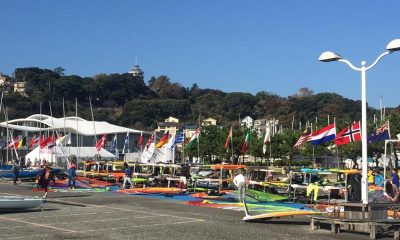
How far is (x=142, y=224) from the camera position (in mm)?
17344

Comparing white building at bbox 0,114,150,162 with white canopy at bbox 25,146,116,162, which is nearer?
white canopy at bbox 25,146,116,162

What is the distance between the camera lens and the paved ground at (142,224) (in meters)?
14.9

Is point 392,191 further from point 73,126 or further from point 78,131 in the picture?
point 73,126

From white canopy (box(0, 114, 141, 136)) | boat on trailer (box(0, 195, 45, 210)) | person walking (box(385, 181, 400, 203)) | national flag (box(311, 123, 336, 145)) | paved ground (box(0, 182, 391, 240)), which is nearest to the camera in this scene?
paved ground (box(0, 182, 391, 240))

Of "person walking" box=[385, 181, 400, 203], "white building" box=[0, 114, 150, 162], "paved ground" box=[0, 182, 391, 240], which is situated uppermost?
"white building" box=[0, 114, 150, 162]

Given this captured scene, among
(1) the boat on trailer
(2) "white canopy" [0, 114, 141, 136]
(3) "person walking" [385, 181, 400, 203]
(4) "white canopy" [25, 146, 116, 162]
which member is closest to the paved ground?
(1) the boat on trailer

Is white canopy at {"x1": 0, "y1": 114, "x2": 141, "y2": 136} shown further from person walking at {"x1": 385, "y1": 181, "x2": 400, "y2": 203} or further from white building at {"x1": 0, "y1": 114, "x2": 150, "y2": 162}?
person walking at {"x1": 385, "y1": 181, "x2": 400, "y2": 203}

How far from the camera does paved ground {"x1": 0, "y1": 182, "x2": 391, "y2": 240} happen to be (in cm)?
1494

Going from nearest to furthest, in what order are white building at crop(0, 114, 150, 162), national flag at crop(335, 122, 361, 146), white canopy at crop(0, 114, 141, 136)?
national flag at crop(335, 122, 361, 146) → white canopy at crop(0, 114, 141, 136) → white building at crop(0, 114, 150, 162)

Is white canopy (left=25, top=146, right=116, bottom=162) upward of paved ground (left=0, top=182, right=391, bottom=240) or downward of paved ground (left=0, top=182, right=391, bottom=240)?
upward

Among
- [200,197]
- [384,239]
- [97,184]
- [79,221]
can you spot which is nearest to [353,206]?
[384,239]

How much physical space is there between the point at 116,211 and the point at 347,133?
12380 mm

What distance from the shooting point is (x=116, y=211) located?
835 inches

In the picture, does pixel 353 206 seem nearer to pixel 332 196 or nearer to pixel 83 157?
pixel 332 196
